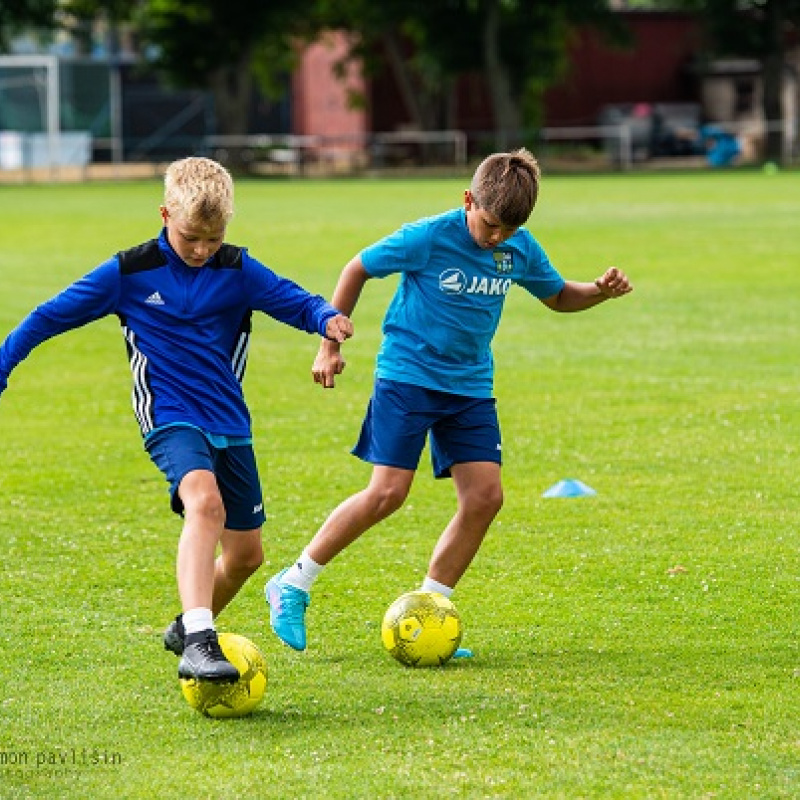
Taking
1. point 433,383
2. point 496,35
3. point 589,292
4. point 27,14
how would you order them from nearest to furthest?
point 433,383 < point 589,292 < point 496,35 < point 27,14

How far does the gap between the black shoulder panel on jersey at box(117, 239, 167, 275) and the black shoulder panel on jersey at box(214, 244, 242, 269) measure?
174 mm

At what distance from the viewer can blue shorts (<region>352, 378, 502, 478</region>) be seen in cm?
671

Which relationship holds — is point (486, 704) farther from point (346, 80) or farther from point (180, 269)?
point (346, 80)

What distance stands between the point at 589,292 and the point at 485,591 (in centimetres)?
133

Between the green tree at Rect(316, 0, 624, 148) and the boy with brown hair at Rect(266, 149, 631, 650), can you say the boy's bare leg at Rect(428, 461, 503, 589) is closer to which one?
the boy with brown hair at Rect(266, 149, 631, 650)

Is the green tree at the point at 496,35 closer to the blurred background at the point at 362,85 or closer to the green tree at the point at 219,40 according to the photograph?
the blurred background at the point at 362,85

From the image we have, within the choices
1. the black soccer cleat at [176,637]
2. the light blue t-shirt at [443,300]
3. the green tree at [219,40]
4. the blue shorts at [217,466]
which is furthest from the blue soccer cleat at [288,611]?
the green tree at [219,40]

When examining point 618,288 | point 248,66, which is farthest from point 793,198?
point 618,288

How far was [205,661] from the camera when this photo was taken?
5.67 m

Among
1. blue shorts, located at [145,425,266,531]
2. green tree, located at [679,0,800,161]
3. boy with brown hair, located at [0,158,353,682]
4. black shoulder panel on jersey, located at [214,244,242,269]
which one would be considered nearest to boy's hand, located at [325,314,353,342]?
boy with brown hair, located at [0,158,353,682]

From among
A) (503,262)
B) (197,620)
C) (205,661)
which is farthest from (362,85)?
(205,661)

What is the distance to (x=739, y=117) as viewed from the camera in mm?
67875

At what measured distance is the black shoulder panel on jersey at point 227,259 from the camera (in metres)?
6.25

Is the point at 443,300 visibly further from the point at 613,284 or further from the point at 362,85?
the point at 362,85
